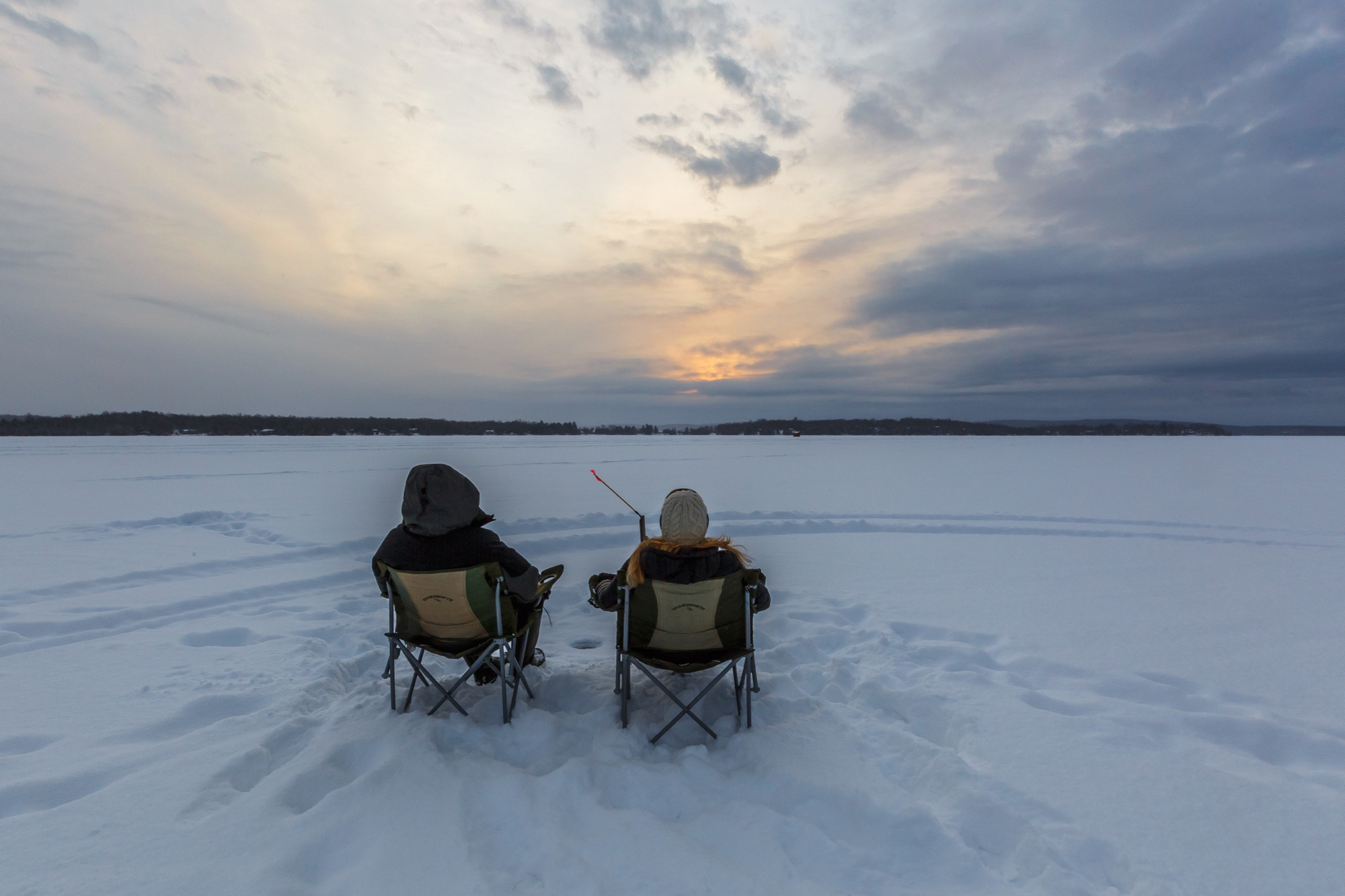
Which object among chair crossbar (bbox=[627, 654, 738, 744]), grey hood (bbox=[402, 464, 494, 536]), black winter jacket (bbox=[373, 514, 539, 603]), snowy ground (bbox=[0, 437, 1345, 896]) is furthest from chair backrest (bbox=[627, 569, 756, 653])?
grey hood (bbox=[402, 464, 494, 536])

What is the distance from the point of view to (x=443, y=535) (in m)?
3.12

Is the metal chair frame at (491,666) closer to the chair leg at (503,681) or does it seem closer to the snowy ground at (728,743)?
the chair leg at (503,681)

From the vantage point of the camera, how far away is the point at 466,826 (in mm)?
2406

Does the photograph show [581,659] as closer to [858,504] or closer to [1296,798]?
[1296,798]

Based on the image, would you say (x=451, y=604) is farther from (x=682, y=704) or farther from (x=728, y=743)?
(x=728, y=743)

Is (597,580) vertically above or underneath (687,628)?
above

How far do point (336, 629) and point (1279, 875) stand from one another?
17.8 ft

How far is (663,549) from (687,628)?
1.40 feet

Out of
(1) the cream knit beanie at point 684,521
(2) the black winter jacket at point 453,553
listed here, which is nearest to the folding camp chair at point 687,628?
(1) the cream knit beanie at point 684,521

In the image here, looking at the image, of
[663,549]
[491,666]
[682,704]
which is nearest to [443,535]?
[491,666]

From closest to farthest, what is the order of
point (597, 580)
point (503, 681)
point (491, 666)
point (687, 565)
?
point (687, 565) → point (503, 681) → point (491, 666) → point (597, 580)

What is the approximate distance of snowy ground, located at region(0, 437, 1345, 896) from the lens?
7.33 ft

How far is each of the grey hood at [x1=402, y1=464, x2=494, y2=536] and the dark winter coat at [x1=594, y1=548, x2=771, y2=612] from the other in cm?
91

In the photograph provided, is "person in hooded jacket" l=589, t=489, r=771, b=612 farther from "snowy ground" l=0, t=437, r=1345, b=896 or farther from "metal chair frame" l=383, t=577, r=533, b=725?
"snowy ground" l=0, t=437, r=1345, b=896
